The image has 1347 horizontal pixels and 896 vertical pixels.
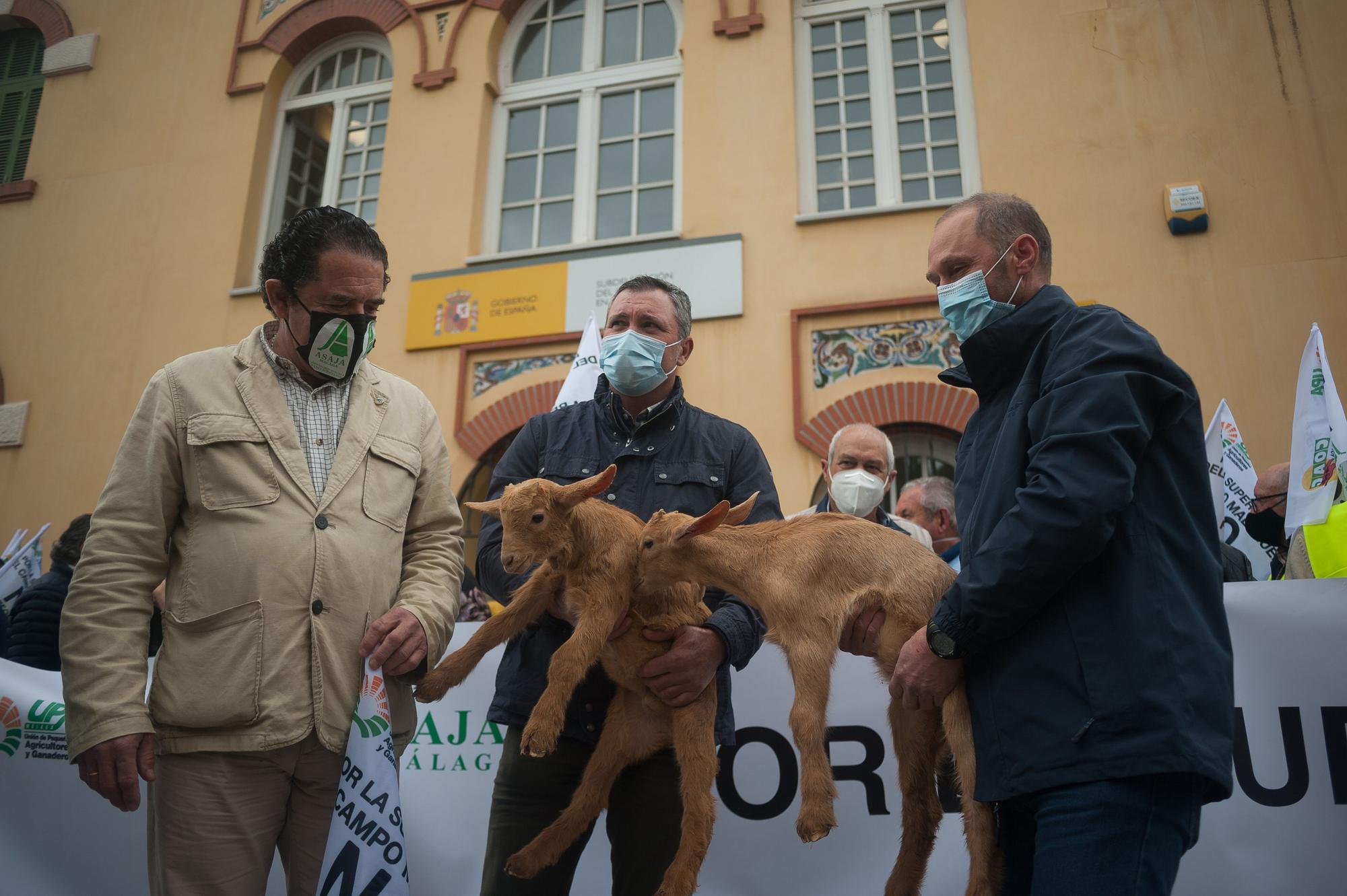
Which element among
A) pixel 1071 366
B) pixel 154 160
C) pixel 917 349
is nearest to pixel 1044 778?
pixel 1071 366

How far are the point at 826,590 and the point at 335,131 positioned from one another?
10.3 metres

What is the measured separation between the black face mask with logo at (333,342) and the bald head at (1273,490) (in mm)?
4864

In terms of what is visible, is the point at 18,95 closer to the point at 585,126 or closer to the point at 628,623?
the point at 585,126

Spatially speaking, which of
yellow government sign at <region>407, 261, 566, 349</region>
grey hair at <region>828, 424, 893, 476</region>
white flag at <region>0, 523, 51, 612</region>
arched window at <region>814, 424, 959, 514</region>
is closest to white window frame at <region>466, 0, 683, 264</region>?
yellow government sign at <region>407, 261, 566, 349</region>

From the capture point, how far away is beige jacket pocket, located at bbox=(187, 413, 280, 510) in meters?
2.41

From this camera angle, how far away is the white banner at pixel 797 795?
3.25 metres

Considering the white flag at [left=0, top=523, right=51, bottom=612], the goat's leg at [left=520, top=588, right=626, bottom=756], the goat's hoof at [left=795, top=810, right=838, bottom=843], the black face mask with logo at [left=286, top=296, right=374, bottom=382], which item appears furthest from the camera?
the white flag at [left=0, top=523, right=51, bottom=612]

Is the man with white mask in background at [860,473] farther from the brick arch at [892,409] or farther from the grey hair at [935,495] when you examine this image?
the brick arch at [892,409]

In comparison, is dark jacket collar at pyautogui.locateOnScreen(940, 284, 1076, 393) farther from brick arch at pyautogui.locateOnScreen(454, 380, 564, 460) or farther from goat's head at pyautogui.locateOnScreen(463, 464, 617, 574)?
brick arch at pyautogui.locateOnScreen(454, 380, 564, 460)

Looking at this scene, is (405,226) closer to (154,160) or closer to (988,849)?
(154,160)

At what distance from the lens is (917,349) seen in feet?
26.1

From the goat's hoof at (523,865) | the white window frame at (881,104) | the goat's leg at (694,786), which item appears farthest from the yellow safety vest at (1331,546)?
the white window frame at (881,104)

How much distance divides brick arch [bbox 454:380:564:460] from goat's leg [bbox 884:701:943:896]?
22.0 ft

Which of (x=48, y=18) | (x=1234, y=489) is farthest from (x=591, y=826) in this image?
(x=48, y=18)
